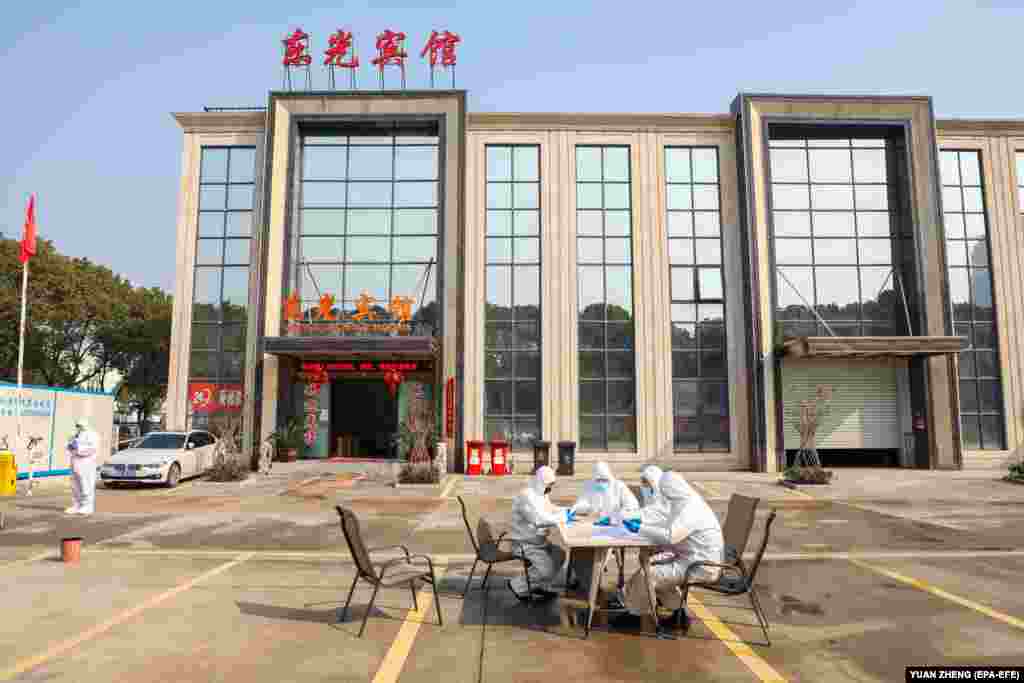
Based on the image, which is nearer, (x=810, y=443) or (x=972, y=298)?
(x=810, y=443)

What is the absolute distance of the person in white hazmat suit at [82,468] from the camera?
→ 13.3 m

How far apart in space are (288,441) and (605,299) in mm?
13456

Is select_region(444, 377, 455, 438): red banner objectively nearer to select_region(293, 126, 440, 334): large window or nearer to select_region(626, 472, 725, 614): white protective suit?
select_region(293, 126, 440, 334): large window

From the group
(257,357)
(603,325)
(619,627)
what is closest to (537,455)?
(603,325)

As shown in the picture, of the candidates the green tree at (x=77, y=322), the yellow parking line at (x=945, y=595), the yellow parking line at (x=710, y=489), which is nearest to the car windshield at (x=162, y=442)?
the yellow parking line at (x=710, y=489)

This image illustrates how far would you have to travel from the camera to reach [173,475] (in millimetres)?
19016

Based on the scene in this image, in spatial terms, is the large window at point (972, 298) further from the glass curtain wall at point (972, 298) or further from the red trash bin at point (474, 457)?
the red trash bin at point (474, 457)

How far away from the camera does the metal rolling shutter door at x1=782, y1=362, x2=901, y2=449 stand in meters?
25.1

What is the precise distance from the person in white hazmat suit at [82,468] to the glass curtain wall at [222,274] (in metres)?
11.5

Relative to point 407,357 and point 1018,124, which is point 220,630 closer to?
point 407,357

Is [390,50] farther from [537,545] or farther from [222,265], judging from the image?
[537,545]

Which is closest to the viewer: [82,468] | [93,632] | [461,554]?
[93,632]

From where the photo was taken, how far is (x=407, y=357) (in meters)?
25.3

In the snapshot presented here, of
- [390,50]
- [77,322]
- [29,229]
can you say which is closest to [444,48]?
[390,50]
